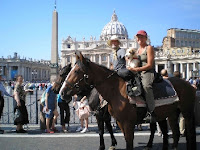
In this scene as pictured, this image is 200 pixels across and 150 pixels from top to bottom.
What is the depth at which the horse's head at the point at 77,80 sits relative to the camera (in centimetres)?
370

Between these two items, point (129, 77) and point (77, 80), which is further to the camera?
point (129, 77)

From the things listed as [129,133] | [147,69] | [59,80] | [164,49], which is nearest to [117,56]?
[147,69]

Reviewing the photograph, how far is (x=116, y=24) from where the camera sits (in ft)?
382

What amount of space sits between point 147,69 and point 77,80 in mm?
1121

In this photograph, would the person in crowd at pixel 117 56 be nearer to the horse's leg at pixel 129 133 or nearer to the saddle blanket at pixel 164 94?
the saddle blanket at pixel 164 94

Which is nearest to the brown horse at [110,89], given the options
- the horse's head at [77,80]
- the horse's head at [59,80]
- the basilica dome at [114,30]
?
the horse's head at [77,80]

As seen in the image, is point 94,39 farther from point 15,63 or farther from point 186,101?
point 186,101

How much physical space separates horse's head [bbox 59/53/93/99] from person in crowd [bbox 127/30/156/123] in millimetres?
725

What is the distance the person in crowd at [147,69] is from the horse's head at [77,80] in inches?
→ 28.5

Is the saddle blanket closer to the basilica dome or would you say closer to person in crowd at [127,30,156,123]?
person in crowd at [127,30,156,123]

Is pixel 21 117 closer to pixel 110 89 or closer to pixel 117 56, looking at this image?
pixel 117 56

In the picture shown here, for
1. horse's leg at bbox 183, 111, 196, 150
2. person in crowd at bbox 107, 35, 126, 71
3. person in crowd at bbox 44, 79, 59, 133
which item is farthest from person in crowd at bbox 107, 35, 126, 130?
person in crowd at bbox 44, 79, 59, 133

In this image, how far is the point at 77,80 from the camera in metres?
3.74

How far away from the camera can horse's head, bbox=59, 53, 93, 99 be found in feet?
12.2
